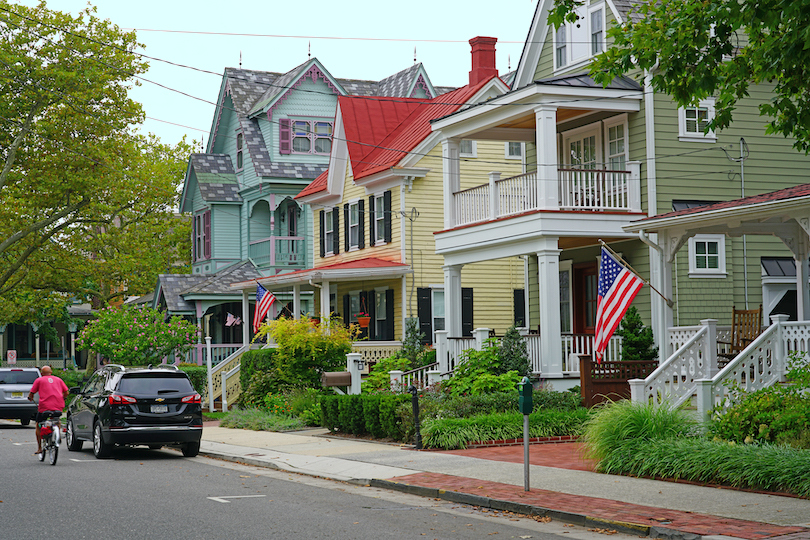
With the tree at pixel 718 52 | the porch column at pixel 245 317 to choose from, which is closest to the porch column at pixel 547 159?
the tree at pixel 718 52

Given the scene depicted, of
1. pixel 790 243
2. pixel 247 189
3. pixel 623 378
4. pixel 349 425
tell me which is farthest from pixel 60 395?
pixel 247 189

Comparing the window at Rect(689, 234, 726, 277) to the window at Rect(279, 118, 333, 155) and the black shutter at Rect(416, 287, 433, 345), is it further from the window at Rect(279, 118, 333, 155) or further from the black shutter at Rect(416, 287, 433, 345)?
the window at Rect(279, 118, 333, 155)

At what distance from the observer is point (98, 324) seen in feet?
109

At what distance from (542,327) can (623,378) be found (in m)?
2.07

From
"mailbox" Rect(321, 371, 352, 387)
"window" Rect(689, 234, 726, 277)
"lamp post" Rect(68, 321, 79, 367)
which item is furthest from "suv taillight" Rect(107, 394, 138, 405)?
"lamp post" Rect(68, 321, 79, 367)

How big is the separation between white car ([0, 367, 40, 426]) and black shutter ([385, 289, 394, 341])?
33.9ft

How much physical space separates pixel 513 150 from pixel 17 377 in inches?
659

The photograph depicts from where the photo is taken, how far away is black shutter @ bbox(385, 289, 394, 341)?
1232 inches

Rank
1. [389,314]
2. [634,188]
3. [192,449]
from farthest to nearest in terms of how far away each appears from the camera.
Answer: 1. [389,314]
2. [634,188]
3. [192,449]

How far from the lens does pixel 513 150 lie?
3294 centimetres

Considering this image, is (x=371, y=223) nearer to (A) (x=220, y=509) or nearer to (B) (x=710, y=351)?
(B) (x=710, y=351)

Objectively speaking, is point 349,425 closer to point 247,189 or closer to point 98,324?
point 98,324

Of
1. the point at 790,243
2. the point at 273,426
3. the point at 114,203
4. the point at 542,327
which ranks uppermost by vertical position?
the point at 114,203

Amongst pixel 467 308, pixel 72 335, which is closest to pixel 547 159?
pixel 467 308
